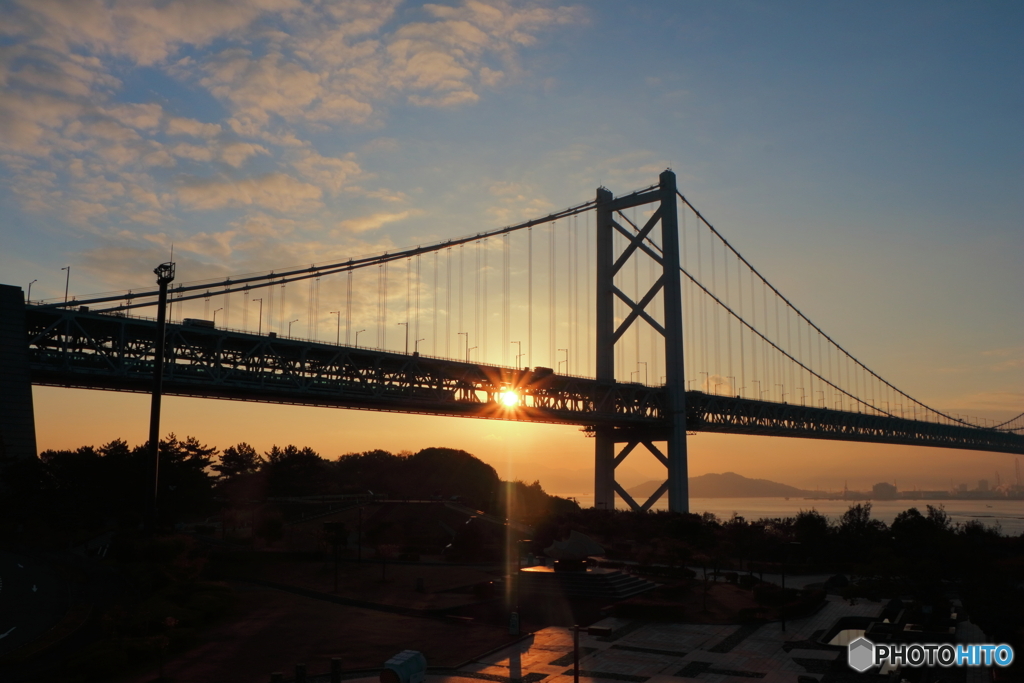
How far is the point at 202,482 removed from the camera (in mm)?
65938

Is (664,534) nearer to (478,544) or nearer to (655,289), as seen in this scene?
(478,544)

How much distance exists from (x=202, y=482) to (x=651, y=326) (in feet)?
140

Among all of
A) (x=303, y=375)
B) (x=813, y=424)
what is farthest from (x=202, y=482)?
(x=813, y=424)

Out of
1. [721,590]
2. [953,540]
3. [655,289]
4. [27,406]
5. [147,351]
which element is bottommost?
[721,590]

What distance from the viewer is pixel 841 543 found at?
183 feet

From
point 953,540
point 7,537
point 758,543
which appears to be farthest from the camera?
point 758,543

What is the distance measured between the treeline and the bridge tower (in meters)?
8.53

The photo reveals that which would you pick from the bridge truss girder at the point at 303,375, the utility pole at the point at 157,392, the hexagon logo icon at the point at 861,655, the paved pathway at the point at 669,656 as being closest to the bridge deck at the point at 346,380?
the bridge truss girder at the point at 303,375

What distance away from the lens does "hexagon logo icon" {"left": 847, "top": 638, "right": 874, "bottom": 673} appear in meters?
26.2

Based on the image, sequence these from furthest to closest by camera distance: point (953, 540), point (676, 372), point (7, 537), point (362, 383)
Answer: point (676, 372)
point (362, 383)
point (7, 537)
point (953, 540)

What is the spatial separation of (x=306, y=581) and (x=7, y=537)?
18.3m

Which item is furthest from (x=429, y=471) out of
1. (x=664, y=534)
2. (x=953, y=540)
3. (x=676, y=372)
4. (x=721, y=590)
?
(x=953, y=540)

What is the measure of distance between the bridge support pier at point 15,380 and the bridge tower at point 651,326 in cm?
4761

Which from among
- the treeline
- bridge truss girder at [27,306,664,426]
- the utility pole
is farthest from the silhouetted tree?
the utility pole
